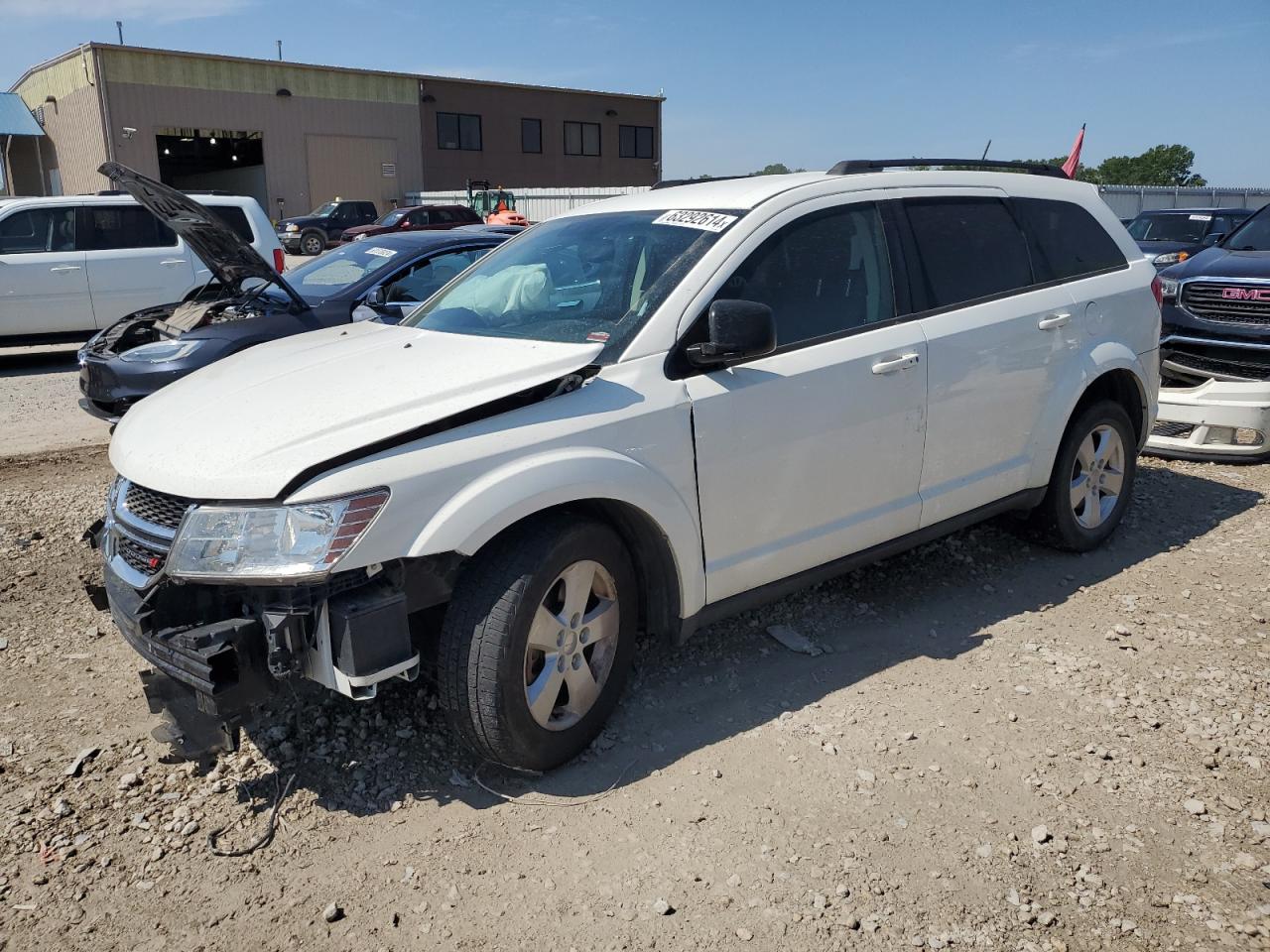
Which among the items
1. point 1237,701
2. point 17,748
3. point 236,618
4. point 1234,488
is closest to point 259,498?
point 236,618

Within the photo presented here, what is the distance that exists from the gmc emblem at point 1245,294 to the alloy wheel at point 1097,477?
10.1ft

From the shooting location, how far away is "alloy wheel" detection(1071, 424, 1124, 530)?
5.02m

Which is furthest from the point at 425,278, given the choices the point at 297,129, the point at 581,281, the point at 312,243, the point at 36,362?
the point at 297,129

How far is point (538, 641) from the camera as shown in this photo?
10.2 ft

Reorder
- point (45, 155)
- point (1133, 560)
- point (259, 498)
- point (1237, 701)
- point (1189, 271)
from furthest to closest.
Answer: point (45, 155) → point (1189, 271) → point (1133, 560) → point (1237, 701) → point (259, 498)

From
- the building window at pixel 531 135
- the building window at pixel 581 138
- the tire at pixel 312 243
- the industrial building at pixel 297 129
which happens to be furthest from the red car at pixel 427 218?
the building window at pixel 581 138

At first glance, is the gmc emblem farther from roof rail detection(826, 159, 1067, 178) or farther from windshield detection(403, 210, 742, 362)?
windshield detection(403, 210, 742, 362)

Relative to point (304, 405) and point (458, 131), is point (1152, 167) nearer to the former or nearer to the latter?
point (458, 131)

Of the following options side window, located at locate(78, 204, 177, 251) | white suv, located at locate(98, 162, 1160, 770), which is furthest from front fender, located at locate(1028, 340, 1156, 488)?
side window, located at locate(78, 204, 177, 251)

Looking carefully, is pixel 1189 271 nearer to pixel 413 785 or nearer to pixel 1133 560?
pixel 1133 560

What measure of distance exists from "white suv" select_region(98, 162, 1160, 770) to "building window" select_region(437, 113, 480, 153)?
43.1m

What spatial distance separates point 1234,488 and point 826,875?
200 inches

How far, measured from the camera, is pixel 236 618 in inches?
111

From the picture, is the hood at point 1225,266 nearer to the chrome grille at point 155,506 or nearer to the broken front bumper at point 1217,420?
the broken front bumper at point 1217,420
